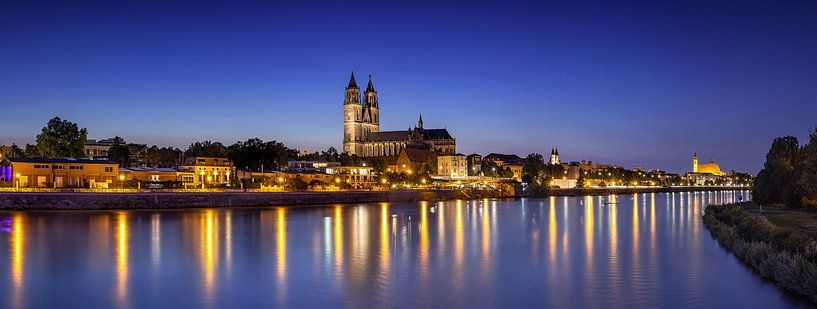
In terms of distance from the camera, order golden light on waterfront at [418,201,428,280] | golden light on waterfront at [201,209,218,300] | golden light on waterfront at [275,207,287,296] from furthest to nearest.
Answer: golden light on waterfront at [418,201,428,280]
golden light on waterfront at [275,207,287,296]
golden light on waterfront at [201,209,218,300]

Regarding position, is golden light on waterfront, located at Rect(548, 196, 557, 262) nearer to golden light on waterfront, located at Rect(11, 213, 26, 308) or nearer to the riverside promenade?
golden light on waterfront, located at Rect(11, 213, 26, 308)

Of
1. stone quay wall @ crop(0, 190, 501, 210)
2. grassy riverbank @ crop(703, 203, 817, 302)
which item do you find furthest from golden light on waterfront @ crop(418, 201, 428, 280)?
stone quay wall @ crop(0, 190, 501, 210)

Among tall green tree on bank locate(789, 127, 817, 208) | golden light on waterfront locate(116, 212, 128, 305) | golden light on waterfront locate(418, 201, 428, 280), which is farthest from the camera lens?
tall green tree on bank locate(789, 127, 817, 208)

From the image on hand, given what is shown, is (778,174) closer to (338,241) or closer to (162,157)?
(338,241)

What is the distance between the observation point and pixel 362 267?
2861 centimetres

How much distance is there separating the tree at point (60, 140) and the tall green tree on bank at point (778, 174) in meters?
86.4

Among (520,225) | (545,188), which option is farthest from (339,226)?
(545,188)

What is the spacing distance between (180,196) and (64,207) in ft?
36.7

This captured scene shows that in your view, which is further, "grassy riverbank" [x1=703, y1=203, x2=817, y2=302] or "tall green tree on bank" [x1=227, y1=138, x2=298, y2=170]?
"tall green tree on bank" [x1=227, y1=138, x2=298, y2=170]

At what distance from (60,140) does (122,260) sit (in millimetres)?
71440

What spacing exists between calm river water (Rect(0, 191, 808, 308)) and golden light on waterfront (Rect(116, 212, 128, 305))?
61 millimetres

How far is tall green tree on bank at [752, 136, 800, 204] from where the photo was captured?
6050 centimetres

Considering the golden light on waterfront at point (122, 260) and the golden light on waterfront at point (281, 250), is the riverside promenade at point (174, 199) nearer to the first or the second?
the golden light on waterfront at point (122, 260)

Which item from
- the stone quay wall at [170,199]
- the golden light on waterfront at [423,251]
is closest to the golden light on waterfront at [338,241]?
the golden light on waterfront at [423,251]
